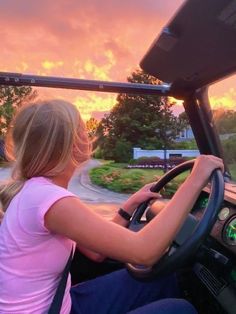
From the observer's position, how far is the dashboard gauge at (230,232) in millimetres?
1607

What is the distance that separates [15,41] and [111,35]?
0.74 m

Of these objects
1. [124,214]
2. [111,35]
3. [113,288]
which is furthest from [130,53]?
[113,288]

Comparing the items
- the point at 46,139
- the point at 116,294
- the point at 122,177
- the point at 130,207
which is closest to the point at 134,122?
the point at 122,177

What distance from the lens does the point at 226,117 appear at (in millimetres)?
2359

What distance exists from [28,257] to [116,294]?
60 centimetres

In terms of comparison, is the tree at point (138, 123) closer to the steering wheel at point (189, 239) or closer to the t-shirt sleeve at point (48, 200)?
the steering wheel at point (189, 239)

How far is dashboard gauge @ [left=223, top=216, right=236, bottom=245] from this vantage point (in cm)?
161

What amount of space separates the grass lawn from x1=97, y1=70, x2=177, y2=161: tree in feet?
0.51

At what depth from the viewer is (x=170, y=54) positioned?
1.86 metres

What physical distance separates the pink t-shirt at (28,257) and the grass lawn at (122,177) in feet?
4.40

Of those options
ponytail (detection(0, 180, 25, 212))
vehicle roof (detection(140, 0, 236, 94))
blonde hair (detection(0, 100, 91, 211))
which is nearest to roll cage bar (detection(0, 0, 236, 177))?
vehicle roof (detection(140, 0, 236, 94))

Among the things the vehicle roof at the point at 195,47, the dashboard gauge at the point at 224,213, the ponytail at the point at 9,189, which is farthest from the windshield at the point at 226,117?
the ponytail at the point at 9,189

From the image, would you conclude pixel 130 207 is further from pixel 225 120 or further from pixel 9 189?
pixel 225 120

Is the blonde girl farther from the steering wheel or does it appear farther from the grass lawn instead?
the grass lawn
